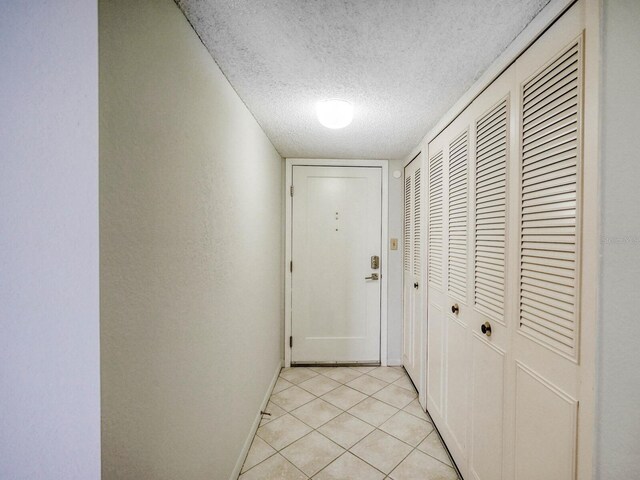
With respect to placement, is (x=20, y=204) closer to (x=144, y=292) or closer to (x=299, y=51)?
(x=144, y=292)

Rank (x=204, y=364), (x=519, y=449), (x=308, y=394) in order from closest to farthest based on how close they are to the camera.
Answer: (x=519, y=449), (x=204, y=364), (x=308, y=394)

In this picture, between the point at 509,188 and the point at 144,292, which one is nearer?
the point at 144,292

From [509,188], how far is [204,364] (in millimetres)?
1561

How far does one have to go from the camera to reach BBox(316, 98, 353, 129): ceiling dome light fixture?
1657 mm

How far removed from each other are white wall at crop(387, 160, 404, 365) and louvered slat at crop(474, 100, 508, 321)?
5.32 ft

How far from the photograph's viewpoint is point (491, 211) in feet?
4.28

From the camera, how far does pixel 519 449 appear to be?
1090 millimetres

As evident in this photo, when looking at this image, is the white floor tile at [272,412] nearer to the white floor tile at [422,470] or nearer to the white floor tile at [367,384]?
the white floor tile at [367,384]

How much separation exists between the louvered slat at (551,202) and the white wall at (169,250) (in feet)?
4.34

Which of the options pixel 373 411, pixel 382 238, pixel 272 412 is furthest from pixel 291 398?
pixel 382 238

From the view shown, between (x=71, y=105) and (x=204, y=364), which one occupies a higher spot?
(x=71, y=105)

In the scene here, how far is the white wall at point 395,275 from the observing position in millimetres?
3068

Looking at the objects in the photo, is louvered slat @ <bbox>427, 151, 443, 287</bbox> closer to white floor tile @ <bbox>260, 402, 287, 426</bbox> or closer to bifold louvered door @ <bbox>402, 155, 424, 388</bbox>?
bifold louvered door @ <bbox>402, 155, 424, 388</bbox>

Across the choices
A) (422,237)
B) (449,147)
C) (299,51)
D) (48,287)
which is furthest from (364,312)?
(48,287)
